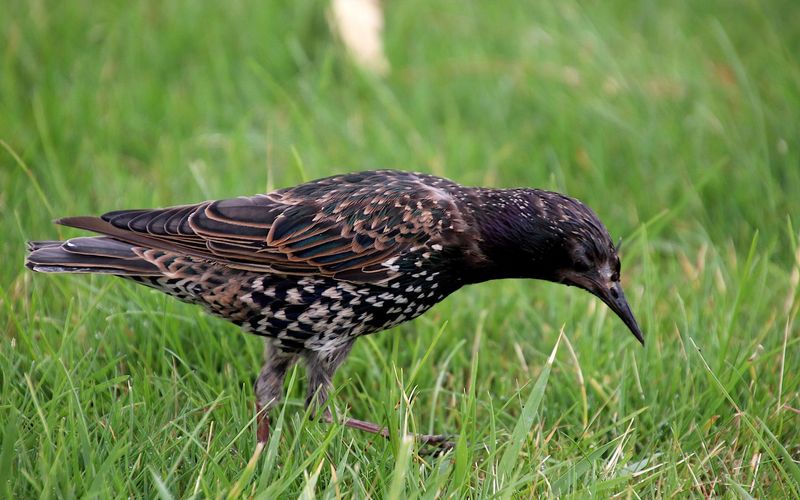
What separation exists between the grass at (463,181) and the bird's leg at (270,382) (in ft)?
0.25

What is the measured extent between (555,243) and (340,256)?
82 cm

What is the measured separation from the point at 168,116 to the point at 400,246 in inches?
118

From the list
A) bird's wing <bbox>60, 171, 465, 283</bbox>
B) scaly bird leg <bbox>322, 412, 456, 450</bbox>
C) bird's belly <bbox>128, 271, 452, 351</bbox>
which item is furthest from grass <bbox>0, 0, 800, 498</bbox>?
bird's wing <bbox>60, 171, 465, 283</bbox>

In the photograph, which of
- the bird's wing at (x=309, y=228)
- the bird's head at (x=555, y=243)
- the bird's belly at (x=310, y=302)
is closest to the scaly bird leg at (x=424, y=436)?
the bird's belly at (x=310, y=302)

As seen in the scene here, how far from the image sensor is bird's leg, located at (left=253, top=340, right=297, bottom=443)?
3936 mm

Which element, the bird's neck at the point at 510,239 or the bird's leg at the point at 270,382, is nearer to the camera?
the bird's neck at the point at 510,239

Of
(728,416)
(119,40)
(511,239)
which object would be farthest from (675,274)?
(119,40)

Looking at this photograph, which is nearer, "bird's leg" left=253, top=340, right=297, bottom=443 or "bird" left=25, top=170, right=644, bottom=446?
"bird" left=25, top=170, right=644, bottom=446

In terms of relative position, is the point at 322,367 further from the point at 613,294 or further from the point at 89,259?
the point at 613,294

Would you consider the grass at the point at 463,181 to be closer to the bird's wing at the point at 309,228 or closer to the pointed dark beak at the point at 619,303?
the pointed dark beak at the point at 619,303

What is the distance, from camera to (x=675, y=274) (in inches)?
201

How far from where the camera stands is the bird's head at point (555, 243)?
3729mm

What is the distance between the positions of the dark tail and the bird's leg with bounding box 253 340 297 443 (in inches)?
22.3

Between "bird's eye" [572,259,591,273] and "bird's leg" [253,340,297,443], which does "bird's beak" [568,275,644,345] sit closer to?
"bird's eye" [572,259,591,273]
